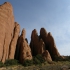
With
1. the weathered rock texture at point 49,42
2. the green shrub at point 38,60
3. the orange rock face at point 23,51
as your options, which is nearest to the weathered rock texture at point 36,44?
the weathered rock texture at point 49,42

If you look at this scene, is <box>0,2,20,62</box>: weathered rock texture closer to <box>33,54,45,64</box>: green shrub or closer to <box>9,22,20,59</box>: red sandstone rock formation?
<box>9,22,20,59</box>: red sandstone rock formation

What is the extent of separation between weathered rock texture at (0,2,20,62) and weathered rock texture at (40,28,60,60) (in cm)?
1309

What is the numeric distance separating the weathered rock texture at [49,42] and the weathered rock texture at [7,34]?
42.9 ft

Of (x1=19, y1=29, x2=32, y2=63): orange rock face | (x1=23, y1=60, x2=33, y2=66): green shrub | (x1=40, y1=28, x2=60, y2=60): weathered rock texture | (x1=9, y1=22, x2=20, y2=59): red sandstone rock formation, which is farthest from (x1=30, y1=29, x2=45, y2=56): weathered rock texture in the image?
(x1=23, y1=60, x2=33, y2=66): green shrub

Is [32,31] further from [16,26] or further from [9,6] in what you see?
[9,6]

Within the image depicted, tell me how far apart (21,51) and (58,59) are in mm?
14212

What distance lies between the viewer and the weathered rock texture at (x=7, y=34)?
52.1 meters

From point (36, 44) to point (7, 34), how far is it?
1527 cm

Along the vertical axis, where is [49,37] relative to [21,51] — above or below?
above

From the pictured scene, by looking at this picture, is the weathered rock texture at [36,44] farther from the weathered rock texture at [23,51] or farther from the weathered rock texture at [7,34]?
the weathered rock texture at [7,34]

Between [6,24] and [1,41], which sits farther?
[6,24]

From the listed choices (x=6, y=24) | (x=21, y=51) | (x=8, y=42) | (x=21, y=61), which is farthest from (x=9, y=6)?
(x=21, y=61)

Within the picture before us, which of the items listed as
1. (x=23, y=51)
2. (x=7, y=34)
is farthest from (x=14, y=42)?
(x=23, y=51)

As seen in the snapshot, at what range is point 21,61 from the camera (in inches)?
2093
